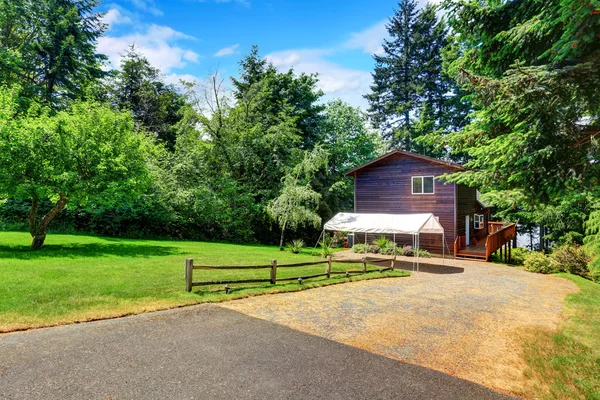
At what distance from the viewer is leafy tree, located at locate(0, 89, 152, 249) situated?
13312 mm

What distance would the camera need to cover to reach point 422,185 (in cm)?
2306

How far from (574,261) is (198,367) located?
68.0ft

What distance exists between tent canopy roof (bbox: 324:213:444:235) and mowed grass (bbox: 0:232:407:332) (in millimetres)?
2456

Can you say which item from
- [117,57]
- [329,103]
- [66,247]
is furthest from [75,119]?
[329,103]

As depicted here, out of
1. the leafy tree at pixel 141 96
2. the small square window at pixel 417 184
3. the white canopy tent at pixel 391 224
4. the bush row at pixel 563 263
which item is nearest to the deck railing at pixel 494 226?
the bush row at pixel 563 263

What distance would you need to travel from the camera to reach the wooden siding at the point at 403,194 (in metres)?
22.2

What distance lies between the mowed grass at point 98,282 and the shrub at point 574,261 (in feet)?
31.9

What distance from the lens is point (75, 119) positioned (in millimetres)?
15086

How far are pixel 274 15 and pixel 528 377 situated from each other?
15538 mm

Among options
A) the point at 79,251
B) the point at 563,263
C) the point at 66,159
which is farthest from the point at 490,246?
the point at 66,159

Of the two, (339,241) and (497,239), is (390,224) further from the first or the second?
(339,241)

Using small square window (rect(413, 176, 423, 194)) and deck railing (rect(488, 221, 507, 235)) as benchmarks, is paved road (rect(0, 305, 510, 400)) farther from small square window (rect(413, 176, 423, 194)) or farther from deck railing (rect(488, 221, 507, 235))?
deck railing (rect(488, 221, 507, 235))

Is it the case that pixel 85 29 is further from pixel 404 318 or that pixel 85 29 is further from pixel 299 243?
pixel 404 318

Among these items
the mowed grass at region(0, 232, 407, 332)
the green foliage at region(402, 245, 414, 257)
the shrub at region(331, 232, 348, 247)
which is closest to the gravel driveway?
the mowed grass at region(0, 232, 407, 332)
